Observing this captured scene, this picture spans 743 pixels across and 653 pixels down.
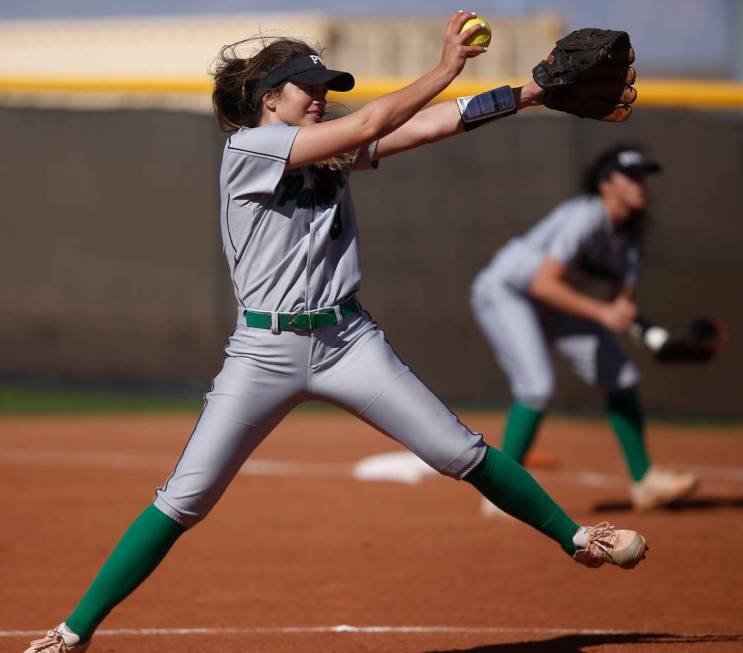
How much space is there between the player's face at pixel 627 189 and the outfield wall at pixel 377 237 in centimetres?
397

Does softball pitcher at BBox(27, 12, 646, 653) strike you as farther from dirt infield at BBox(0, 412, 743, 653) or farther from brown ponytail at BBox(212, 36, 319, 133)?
dirt infield at BBox(0, 412, 743, 653)

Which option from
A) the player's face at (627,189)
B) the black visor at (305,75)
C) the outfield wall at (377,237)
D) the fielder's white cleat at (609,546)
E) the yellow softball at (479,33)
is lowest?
the outfield wall at (377,237)

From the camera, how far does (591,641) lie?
4.12 meters

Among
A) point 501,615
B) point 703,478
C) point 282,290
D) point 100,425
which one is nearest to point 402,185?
point 100,425

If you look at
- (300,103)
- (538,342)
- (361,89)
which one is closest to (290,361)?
(300,103)

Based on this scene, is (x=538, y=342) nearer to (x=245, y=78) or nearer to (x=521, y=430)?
(x=521, y=430)

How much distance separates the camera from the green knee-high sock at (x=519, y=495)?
3.68m

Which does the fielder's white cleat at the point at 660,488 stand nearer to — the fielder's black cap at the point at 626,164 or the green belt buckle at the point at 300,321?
the fielder's black cap at the point at 626,164

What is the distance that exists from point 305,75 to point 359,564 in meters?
2.65

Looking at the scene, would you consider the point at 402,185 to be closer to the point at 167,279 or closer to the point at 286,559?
the point at 167,279

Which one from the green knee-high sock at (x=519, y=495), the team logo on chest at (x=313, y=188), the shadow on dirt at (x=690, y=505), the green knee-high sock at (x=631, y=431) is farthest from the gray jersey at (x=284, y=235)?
the shadow on dirt at (x=690, y=505)

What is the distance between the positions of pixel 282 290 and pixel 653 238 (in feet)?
24.6

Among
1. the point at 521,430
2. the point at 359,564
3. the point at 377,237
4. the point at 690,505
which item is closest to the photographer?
the point at 359,564

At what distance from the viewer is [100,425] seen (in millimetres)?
10531
